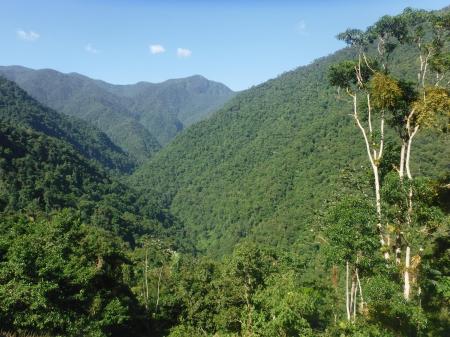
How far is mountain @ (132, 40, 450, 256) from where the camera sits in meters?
97.2

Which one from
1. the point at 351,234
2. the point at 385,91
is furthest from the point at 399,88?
the point at 351,234

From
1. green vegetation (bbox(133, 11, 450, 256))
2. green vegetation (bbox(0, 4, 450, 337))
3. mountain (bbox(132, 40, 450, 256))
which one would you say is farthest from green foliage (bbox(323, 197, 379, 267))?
green vegetation (bbox(133, 11, 450, 256))

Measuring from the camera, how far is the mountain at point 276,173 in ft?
319

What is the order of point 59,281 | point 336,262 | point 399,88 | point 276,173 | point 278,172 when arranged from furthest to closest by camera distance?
point 276,173
point 278,172
point 59,281
point 399,88
point 336,262

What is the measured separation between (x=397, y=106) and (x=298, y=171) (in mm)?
100815

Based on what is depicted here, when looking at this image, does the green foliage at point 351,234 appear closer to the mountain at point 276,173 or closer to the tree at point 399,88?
the tree at point 399,88

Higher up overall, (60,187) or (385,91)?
(385,91)

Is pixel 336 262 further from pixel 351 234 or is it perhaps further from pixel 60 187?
pixel 60 187

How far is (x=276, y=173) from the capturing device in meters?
126

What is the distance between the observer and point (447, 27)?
61.6 ft

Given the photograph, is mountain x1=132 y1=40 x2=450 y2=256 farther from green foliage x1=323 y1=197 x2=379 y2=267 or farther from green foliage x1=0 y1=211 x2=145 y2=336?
green foliage x1=323 y1=197 x2=379 y2=267

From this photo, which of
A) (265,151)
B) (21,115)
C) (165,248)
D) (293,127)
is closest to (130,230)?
(165,248)

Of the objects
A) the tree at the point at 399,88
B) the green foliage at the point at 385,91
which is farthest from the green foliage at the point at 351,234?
the green foliage at the point at 385,91

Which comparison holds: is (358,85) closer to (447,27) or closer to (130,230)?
(447,27)
